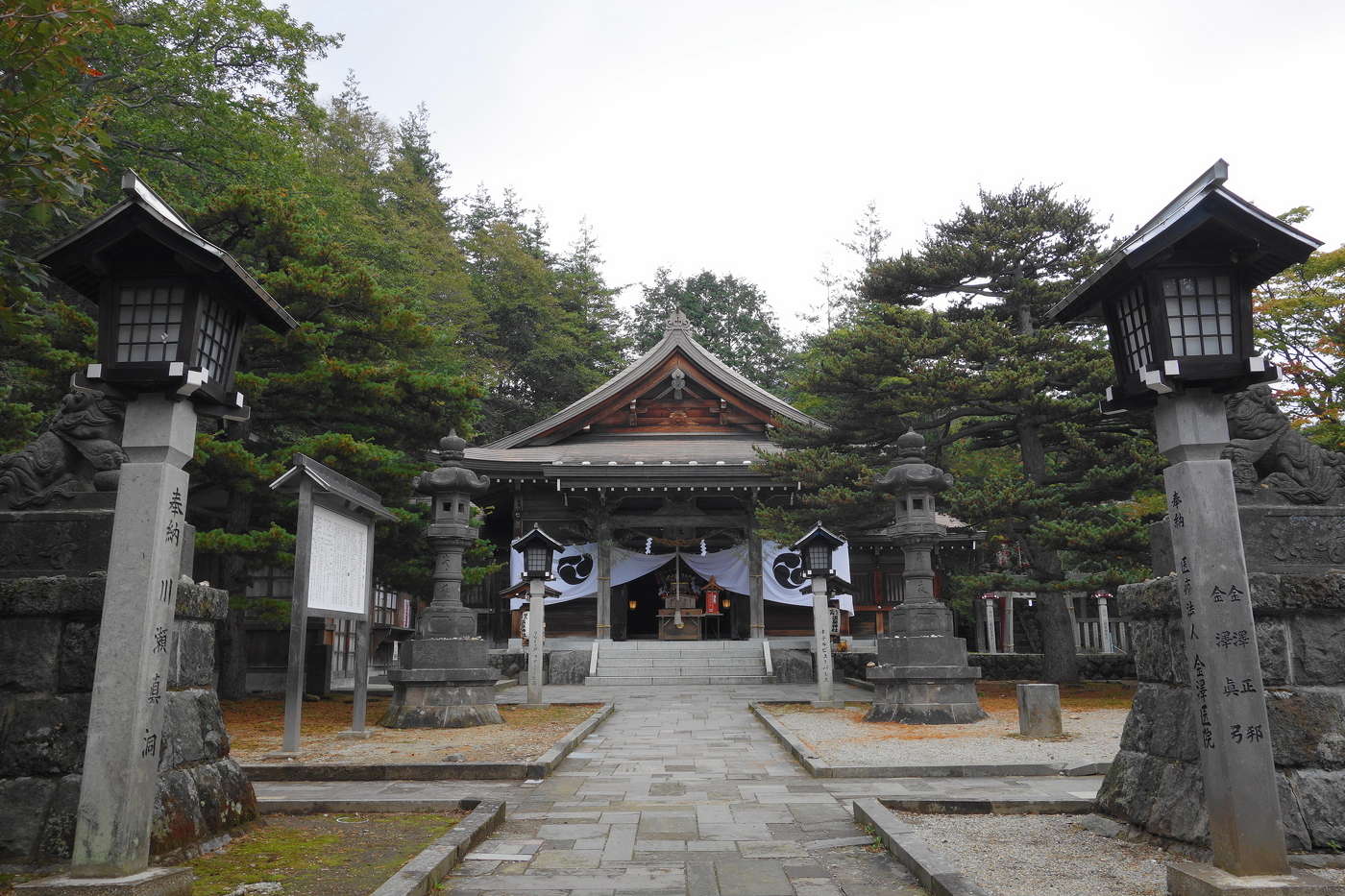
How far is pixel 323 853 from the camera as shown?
483 centimetres

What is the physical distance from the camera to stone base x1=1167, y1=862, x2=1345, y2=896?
3.52m

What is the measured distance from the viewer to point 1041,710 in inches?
371

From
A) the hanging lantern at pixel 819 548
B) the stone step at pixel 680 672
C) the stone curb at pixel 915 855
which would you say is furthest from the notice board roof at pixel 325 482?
the stone step at pixel 680 672

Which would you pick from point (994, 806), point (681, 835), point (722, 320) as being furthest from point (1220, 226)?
point (722, 320)

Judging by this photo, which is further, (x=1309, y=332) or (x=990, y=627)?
(x=990, y=627)

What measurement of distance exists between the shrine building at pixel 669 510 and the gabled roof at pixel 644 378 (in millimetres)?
39

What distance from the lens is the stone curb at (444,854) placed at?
398 cm

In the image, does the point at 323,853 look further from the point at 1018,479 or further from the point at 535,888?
the point at 1018,479

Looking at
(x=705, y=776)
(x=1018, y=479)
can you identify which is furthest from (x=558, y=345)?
(x=705, y=776)

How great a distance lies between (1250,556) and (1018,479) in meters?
9.44

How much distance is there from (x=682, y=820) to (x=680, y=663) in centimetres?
1313

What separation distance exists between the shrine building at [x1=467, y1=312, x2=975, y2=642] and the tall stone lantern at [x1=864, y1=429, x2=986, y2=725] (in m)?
6.41

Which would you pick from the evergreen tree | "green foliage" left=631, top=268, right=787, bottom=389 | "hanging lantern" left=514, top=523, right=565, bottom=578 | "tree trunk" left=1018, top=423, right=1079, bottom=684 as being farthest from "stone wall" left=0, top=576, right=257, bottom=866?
"green foliage" left=631, top=268, right=787, bottom=389

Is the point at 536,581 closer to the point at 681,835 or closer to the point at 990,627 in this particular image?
the point at 681,835
